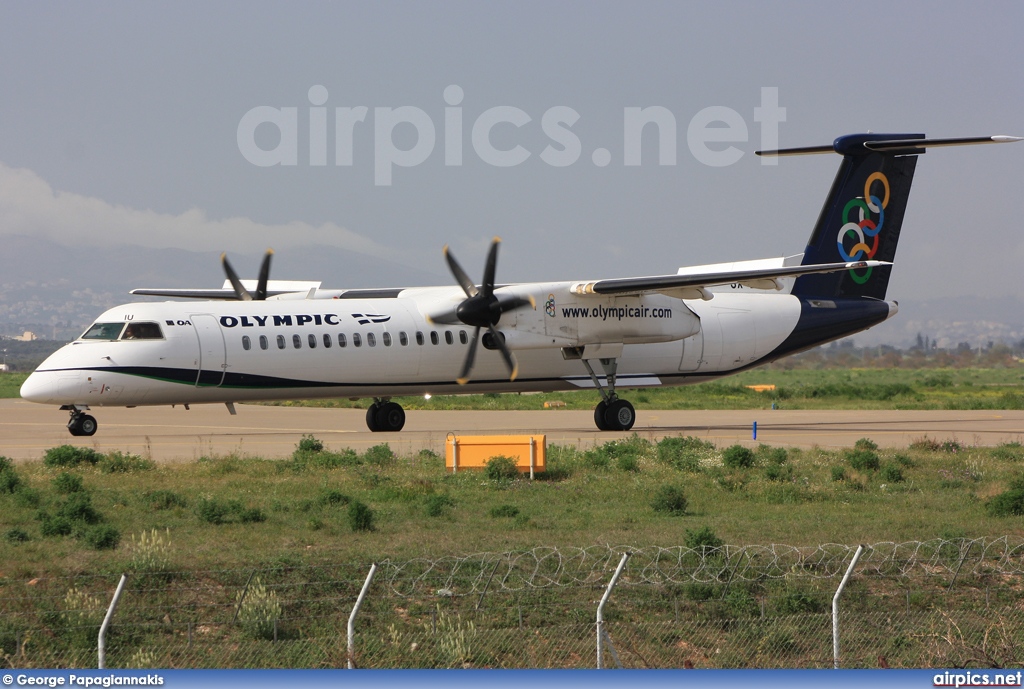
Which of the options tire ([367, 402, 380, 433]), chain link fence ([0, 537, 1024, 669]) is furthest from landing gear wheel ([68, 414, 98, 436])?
chain link fence ([0, 537, 1024, 669])

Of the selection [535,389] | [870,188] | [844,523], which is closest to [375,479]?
[844,523]

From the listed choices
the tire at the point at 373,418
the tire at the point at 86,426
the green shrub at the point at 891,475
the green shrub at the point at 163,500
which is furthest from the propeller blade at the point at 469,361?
the green shrub at the point at 163,500

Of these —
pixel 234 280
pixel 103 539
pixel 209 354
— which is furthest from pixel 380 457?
pixel 234 280

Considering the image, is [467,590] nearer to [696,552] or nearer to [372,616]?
[372,616]

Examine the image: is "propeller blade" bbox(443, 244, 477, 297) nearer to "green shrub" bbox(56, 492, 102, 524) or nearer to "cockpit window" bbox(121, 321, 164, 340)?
"cockpit window" bbox(121, 321, 164, 340)

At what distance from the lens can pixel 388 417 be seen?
33.5 m

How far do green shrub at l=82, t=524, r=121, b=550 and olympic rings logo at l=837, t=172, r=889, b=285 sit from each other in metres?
26.0

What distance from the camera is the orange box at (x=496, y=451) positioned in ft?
77.2

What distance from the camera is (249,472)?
23531 mm

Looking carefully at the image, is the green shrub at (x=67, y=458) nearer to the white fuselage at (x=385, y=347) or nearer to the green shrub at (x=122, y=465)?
the green shrub at (x=122, y=465)

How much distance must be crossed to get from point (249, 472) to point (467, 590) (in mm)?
9500

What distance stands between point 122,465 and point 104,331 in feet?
17.6

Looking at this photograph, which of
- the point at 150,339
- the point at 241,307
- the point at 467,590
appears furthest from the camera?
the point at 241,307

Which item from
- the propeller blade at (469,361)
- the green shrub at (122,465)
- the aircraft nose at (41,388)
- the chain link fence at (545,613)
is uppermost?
the propeller blade at (469,361)
